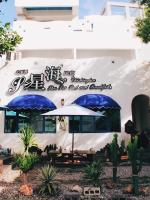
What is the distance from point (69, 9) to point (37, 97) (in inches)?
1131

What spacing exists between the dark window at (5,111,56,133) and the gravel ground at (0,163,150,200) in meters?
7.14

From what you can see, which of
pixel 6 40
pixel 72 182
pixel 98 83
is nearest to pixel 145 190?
pixel 72 182

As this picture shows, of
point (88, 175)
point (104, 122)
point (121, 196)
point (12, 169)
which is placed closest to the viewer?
point (121, 196)

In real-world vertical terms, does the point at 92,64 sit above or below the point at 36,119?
above

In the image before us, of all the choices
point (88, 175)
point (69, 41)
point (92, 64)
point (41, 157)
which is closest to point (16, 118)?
point (41, 157)

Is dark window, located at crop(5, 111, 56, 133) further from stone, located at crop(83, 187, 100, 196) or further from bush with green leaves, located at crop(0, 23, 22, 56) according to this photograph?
stone, located at crop(83, 187, 100, 196)

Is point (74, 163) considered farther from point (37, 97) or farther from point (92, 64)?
point (92, 64)

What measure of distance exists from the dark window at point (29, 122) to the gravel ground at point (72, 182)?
281 inches

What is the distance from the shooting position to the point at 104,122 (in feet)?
79.0

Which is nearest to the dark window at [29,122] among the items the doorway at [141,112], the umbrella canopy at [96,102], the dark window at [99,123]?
the dark window at [99,123]

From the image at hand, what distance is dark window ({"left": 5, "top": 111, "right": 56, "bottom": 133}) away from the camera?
24.0 metres

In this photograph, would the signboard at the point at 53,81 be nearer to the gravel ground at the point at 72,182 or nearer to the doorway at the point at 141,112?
the doorway at the point at 141,112

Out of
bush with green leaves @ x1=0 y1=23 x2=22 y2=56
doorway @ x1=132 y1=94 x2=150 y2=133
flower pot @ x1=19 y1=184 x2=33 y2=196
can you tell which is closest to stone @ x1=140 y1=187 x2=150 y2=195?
flower pot @ x1=19 y1=184 x2=33 y2=196

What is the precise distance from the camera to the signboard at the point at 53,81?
78.7 ft
